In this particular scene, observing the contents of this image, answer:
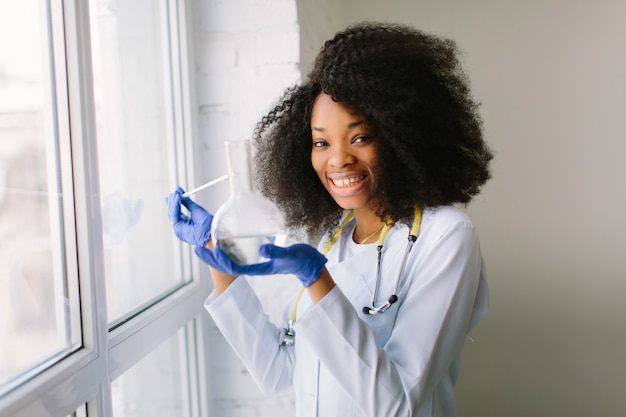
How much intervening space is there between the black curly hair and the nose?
0.06 metres

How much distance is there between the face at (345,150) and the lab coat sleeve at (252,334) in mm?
319

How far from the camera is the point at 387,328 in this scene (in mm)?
1228

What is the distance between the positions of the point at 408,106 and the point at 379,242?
0.29 metres

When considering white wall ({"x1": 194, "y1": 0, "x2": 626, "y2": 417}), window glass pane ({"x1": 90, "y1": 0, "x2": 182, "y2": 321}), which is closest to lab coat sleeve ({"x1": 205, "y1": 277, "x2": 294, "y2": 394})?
window glass pane ({"x1": 90, "y1": 0, "x2": 182, "y2": 321})

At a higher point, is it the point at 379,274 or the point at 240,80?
the point at 240,80

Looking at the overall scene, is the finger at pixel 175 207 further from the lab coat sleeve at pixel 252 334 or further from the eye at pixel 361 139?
the eye at pixel 361 139

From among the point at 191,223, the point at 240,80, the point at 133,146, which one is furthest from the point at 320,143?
the point at 240,80

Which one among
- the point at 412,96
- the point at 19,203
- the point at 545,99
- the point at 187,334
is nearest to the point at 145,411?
the point at 187,334

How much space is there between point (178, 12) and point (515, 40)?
1569mm

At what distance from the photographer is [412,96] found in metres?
1.19

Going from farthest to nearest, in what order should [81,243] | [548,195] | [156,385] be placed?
[548,195] → [156,385] → [81,243]

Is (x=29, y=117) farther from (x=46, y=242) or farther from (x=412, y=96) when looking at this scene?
(x=412, y=96)

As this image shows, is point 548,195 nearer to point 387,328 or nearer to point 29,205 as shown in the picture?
point 387,328

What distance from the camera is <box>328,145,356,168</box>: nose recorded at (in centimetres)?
123
